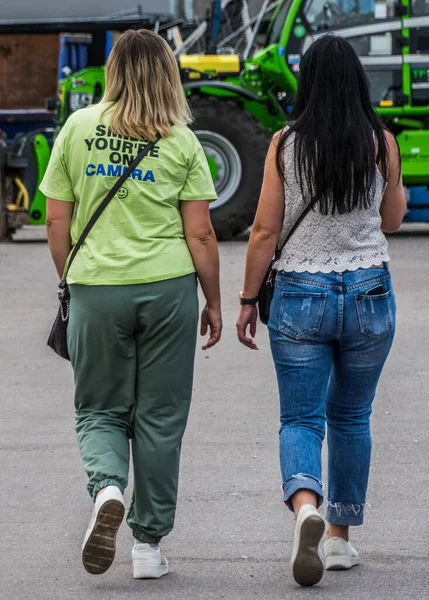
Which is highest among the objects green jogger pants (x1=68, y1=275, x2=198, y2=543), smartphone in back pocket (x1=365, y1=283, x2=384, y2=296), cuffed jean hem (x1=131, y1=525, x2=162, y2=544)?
smartphone in back pocket (x1=365, y1=283, x2=384, y2=296)

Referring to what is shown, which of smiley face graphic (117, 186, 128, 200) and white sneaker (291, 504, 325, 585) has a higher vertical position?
smiley face graphic (117, 186, 128, 200)

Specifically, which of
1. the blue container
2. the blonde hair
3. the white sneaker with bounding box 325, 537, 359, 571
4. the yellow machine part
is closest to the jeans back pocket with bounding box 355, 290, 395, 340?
the white sneaker with bounding box 325, 537, 359, 571

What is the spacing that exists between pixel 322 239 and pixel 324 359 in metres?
0.39

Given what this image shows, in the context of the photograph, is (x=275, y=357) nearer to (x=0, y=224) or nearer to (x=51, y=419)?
(x=51, y=419)

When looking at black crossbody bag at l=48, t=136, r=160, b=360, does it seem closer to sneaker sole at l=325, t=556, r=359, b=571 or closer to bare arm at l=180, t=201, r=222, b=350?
bare arm at l=180, t=201, r=222, b=350

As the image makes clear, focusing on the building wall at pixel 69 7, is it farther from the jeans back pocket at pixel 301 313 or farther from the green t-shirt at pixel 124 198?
the jeans back pocket at pixel 301 313

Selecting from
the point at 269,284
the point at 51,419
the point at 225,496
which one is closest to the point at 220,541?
the point at 225,496

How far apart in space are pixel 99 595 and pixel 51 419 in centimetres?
265

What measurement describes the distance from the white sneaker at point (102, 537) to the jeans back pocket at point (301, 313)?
78 cm

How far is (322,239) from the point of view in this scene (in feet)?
13.5

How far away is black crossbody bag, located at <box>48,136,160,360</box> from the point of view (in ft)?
13.5

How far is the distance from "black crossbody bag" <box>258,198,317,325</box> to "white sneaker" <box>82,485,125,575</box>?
82 cm

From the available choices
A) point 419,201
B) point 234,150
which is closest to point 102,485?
point 234,150

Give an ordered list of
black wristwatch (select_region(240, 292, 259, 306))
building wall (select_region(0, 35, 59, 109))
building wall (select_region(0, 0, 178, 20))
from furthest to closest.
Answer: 1. building wall (select_region(0, 35, 59, 109))
2. building wall (select_region(0, 0, 178, 20))
3. black wristwatch (select_region(240, 292, 259, 306))
